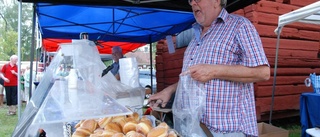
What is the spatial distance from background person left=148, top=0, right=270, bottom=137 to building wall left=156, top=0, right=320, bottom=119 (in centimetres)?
278

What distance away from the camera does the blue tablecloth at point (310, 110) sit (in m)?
2.53

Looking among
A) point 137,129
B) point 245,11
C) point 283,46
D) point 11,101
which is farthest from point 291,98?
point 11,101

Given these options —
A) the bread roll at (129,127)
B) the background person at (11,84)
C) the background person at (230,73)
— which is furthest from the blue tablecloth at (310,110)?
the background person at (11,84)

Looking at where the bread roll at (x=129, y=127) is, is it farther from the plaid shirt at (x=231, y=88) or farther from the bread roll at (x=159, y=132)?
the plaid shirt at (x=231, y=88)

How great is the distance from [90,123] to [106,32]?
3.53m

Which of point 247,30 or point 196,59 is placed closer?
point 247,30

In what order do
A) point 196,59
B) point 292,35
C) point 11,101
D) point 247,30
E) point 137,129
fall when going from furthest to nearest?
point 11,101 < point 292,35 < point 196,59 < point 247,30 < point 137,129

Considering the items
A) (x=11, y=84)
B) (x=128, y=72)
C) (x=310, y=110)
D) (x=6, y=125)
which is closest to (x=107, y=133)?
(x=128, y=72)

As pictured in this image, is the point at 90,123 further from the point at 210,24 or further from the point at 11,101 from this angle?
the point at 11,101

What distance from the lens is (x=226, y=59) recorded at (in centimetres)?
120

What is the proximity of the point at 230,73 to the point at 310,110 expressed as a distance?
2.14 meters

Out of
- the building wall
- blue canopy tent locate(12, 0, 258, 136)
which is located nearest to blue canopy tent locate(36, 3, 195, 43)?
blue canopy tent locate(12, 0, 258, 136)

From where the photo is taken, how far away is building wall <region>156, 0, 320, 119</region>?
3793 millimetres

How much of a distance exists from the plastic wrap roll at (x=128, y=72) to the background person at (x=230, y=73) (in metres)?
0.66
